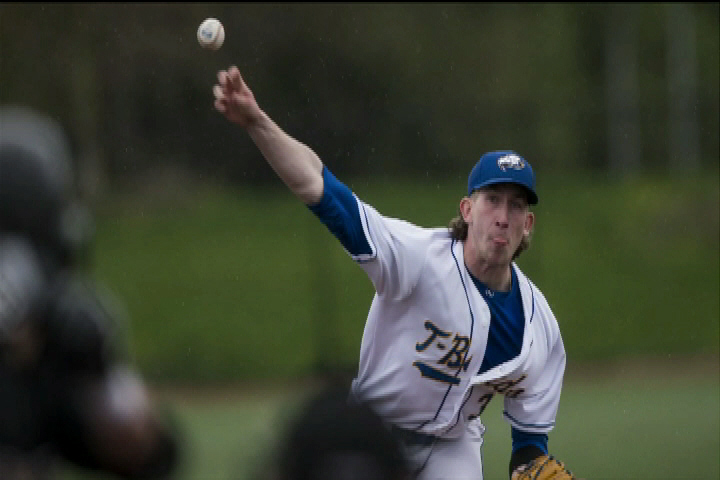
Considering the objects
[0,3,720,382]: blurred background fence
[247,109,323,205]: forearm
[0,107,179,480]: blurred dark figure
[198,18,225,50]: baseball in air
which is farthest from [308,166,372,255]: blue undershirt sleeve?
[0,3,720,382]: blurred background fence

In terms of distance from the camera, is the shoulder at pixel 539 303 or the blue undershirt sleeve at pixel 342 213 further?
the shoulder at pixel 539 303

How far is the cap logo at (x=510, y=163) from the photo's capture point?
4.46m

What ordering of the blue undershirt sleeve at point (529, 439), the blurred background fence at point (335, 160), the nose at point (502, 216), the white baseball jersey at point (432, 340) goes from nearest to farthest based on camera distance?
the white baseball jersey at point (432, 340) → the nose at point (502, 216) → the blue undershirt sleeve at point (529, 439) → the blurred background fence at point (335, 160)

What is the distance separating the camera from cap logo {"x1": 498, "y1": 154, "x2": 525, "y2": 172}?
4.46 metres

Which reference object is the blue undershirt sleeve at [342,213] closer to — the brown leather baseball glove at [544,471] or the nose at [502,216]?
the nose at [502,216]

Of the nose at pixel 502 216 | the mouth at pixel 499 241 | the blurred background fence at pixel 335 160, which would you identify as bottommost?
the mouth at pixel 499 241

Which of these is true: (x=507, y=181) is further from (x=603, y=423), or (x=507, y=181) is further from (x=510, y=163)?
(x=603, y=423)

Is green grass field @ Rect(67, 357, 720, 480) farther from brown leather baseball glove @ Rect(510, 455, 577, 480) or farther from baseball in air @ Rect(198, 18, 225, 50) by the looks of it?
baseball in air @ Rect(198, 18, 225, 50)

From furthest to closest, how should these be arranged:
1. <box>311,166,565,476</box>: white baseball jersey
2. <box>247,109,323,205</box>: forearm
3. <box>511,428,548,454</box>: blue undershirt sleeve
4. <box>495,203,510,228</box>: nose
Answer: <box>511,428,548,454</box>: blue undershirt sleeve, <box>495,203,510,228</box>: nose, <box>311,166,565,476</box>: white baseball jersey, <box>247,109,323,205</box>: forearm

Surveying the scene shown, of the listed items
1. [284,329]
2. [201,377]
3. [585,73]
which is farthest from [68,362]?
[585,73]

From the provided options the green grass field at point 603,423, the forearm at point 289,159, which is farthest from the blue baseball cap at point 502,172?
the green grass field at point 603,423

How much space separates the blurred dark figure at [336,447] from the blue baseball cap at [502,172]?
104 inches

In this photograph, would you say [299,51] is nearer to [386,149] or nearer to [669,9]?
[386,149]

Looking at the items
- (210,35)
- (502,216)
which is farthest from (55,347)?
(502,216)
